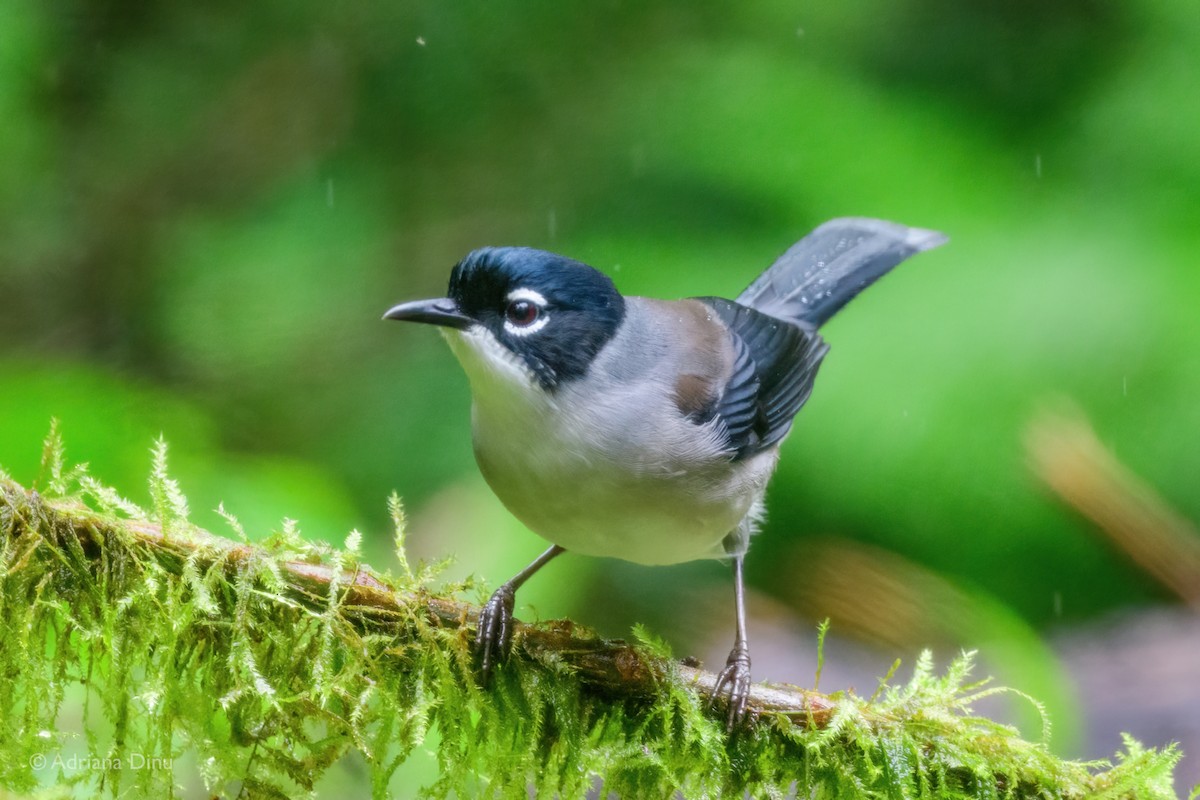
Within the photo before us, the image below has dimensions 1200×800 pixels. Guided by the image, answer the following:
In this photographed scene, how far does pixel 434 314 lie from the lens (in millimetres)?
3107

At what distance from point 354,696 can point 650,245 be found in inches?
151

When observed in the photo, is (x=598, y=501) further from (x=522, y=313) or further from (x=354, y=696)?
(x=354, y=696)

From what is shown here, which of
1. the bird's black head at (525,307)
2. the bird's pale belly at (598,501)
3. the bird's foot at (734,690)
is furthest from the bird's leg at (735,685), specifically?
the bird's black head at (525,307)

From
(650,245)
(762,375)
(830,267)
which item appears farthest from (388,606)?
(650,245)

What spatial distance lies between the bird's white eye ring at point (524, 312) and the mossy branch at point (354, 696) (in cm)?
69

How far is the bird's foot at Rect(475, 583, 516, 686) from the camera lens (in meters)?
2.85

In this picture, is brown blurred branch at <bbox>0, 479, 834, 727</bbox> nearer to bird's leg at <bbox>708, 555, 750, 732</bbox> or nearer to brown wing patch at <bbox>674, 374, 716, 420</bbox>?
bird's leg at <bbox>708, 555, 750, 732</bbox>

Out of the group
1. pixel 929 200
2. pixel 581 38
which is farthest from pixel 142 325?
pixel 929 200

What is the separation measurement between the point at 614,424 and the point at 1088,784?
152 centimetres

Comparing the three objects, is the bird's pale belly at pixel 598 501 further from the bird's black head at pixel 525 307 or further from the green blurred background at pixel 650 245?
the green blurred background at pixel 650 245

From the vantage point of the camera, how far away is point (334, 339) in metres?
6.46

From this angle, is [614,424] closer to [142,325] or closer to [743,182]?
[743,182]

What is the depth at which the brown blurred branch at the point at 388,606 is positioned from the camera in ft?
8.55

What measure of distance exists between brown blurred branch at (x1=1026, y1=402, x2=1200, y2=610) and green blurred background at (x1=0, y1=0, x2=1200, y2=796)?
138 millimetres
